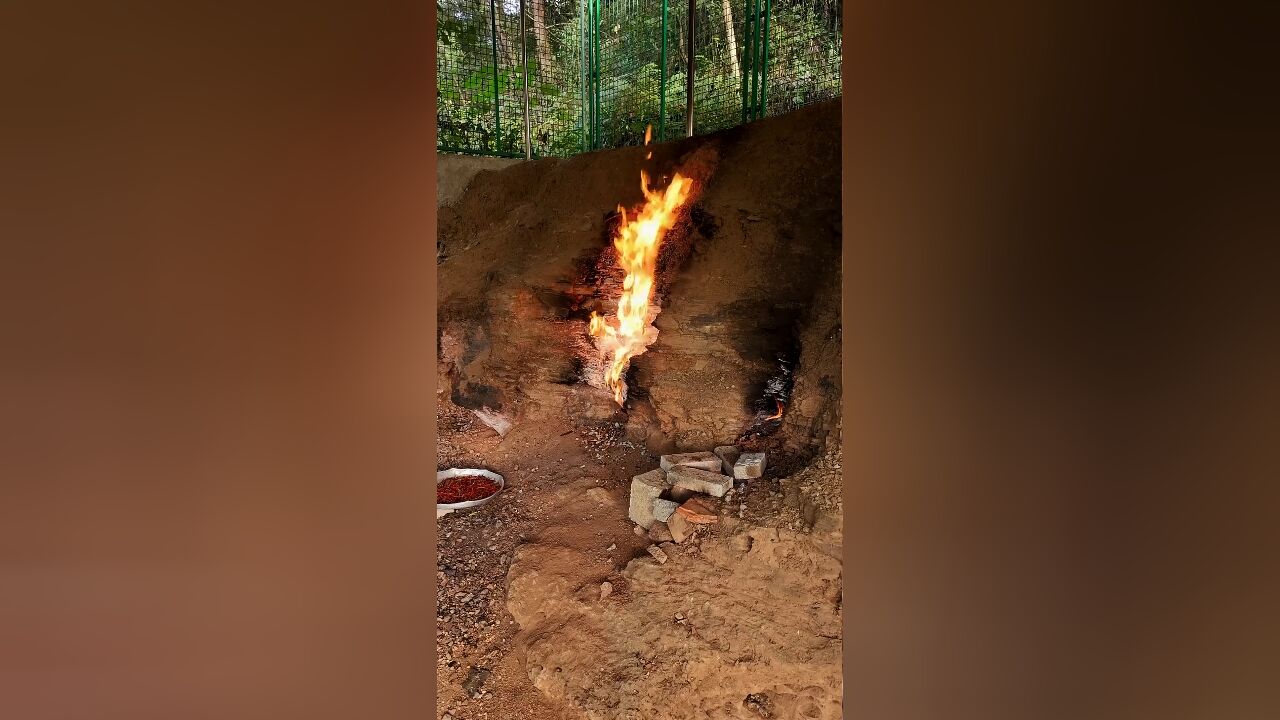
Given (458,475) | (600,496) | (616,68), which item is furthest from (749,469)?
(616,68)

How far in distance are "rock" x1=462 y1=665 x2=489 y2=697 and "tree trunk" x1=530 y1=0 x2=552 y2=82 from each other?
18.5 ft

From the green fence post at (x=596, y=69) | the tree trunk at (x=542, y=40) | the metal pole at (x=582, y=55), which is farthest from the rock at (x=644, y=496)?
the tree trunk at (x=542, y=40)

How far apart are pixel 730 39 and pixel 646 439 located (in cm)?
353

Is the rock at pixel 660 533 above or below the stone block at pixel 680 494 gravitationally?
below

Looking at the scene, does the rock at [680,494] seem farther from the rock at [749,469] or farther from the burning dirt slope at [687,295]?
the burning dirt slope at [687,295]

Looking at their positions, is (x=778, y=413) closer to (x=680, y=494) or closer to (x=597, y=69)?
(x=680, y=494)

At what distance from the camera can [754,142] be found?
4492 mm

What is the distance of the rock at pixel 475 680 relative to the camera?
328 centimetres

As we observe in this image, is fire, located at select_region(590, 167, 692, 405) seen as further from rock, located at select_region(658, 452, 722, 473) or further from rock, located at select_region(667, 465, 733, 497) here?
rock, located at select_region(667, 465, 733, 497)

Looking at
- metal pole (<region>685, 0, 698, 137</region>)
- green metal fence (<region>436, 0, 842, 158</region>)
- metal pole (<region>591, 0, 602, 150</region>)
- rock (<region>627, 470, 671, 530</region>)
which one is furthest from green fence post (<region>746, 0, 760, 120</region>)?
rock (<region>627, 470, 671, 530</region>)

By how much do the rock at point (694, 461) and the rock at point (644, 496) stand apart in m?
0.11
